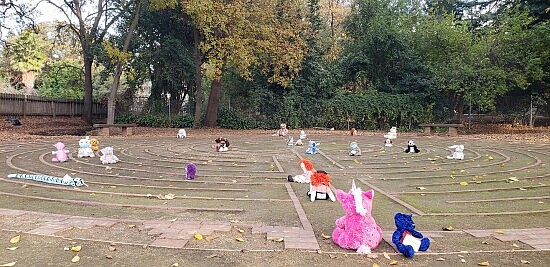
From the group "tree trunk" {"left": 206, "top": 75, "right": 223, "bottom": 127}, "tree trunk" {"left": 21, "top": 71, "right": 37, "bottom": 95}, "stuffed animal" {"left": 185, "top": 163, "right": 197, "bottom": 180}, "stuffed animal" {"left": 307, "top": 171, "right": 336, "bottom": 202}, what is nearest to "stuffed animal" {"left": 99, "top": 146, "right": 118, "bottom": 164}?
"stuffed animal" {"left": 185, "top": 163, "right": 197, "bottom": 180}

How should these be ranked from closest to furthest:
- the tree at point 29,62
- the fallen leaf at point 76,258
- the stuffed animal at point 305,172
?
the fallen leaf at point 76,258, the stuffed animal at point 305,172, the tree at point 29,62

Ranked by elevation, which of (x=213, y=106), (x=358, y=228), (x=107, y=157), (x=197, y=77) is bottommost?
(x=107, y=157)

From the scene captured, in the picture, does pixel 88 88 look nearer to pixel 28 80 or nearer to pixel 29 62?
pixel 29 62

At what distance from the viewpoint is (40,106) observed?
25.1 meters

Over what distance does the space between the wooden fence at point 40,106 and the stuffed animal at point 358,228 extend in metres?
23.7

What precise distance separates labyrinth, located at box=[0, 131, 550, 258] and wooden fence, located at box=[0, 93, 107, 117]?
13.5 m

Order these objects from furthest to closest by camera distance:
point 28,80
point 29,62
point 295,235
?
point 28,80 → point 29,62 → point 295,235

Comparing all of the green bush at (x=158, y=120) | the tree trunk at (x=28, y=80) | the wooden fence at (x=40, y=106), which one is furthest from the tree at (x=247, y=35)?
the tree trunk at (x=28, y=80)

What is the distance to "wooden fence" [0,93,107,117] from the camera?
75.5 feet

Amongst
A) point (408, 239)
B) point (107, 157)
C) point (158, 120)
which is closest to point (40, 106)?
point (158, 120)

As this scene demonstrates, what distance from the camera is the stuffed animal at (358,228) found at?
423 cm

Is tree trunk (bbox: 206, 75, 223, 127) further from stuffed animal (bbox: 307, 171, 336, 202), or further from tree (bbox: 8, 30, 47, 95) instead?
tree (bbox: 8, 30, 47, 95)

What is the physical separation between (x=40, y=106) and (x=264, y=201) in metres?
23.3

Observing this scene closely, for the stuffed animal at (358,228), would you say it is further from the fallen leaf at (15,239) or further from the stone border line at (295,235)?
the fallen leaf at (15,239)
